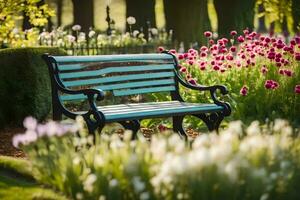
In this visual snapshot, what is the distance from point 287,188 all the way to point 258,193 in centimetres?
32

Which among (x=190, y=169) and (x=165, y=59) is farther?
(x=165, y=59)

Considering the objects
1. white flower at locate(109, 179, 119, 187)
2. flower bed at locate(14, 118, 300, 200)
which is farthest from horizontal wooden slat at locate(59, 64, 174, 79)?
white flower at locate(109, 179, 119, 187)

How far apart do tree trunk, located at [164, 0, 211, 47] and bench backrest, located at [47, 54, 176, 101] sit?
12267 millimetres

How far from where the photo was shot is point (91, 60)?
729 centimetres

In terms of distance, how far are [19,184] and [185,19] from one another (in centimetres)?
1548

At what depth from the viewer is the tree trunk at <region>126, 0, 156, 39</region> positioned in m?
20.2

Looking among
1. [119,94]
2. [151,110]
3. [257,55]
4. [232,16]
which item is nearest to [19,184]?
[151,110]

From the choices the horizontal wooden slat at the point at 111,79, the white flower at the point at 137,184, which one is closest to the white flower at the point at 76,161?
the white flower at the point at 137,184

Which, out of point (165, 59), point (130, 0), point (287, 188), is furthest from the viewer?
point (130, 0)

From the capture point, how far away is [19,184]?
5.62m

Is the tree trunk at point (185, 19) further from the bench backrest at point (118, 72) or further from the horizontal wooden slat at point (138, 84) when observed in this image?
the horizontal wooden slat at point (138, 84)

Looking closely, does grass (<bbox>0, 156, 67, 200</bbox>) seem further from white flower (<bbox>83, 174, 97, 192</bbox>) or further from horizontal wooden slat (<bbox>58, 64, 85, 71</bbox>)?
horizontal wooden slat (<bbox>58, 64, 85, 71</bbox>)

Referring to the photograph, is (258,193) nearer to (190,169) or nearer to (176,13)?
(190,169)

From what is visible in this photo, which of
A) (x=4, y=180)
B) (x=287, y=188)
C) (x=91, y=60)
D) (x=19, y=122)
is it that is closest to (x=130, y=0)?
(x=19, y=122)
